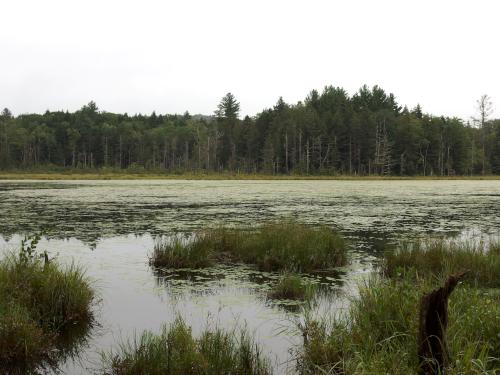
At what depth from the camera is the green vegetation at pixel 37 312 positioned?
19.0 ft

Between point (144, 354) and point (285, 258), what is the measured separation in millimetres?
6073

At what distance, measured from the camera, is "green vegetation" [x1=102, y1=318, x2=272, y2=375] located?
205 inches

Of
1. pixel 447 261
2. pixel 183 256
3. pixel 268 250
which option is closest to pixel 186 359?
pixel 183 256

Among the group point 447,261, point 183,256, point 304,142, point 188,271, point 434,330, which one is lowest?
point 188,271

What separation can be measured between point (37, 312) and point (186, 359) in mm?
2823

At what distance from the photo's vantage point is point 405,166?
9194 centimetres

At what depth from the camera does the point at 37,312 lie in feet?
22.0

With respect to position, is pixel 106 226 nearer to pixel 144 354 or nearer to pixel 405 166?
pixel 144 354

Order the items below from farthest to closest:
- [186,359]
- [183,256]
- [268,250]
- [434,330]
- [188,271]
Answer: [268,250]
[183,256]
[188,271]
[186,359]
[434,330]

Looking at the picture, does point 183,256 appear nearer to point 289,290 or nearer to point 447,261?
point 289,290

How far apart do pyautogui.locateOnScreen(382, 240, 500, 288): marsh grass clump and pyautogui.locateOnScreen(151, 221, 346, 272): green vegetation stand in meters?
Answer: 1.41

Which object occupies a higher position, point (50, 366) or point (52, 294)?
point (52, 294)

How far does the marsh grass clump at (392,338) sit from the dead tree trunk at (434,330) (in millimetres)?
133

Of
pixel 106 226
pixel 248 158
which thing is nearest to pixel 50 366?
pixel 106 226
